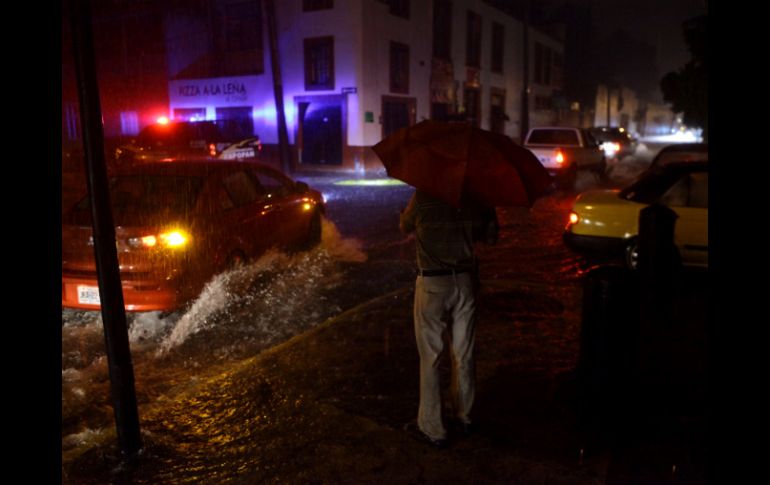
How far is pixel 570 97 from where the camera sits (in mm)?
54188

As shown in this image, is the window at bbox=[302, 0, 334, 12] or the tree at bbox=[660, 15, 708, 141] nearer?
the tree at bbox=[660, 15, 708, 141]

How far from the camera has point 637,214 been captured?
793cm

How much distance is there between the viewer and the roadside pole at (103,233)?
11.8 ft

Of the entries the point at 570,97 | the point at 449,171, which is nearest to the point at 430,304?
the point at 449,171

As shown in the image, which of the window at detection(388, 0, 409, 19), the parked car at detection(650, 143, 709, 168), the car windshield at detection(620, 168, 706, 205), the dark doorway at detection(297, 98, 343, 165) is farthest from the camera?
the window at detection(388, 0, 409, 19)

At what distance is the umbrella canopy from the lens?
3521mm

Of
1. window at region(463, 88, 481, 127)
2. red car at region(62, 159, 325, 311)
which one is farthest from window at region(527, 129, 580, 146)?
window at region(463, 88, 481, 127)

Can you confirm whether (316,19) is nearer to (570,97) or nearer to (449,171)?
(449,171)

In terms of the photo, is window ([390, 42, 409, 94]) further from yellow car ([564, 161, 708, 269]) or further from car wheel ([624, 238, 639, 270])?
car wheel ([624, 238, 639, 270])

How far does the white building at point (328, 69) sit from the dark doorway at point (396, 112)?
0.04m

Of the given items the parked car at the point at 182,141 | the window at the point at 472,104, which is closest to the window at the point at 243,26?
the parked car at the point at 182,141

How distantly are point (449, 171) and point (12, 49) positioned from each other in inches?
84.5

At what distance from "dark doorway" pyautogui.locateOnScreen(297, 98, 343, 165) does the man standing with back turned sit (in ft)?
69.5

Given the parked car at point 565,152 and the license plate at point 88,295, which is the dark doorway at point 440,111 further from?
the license plate at point 88,295
